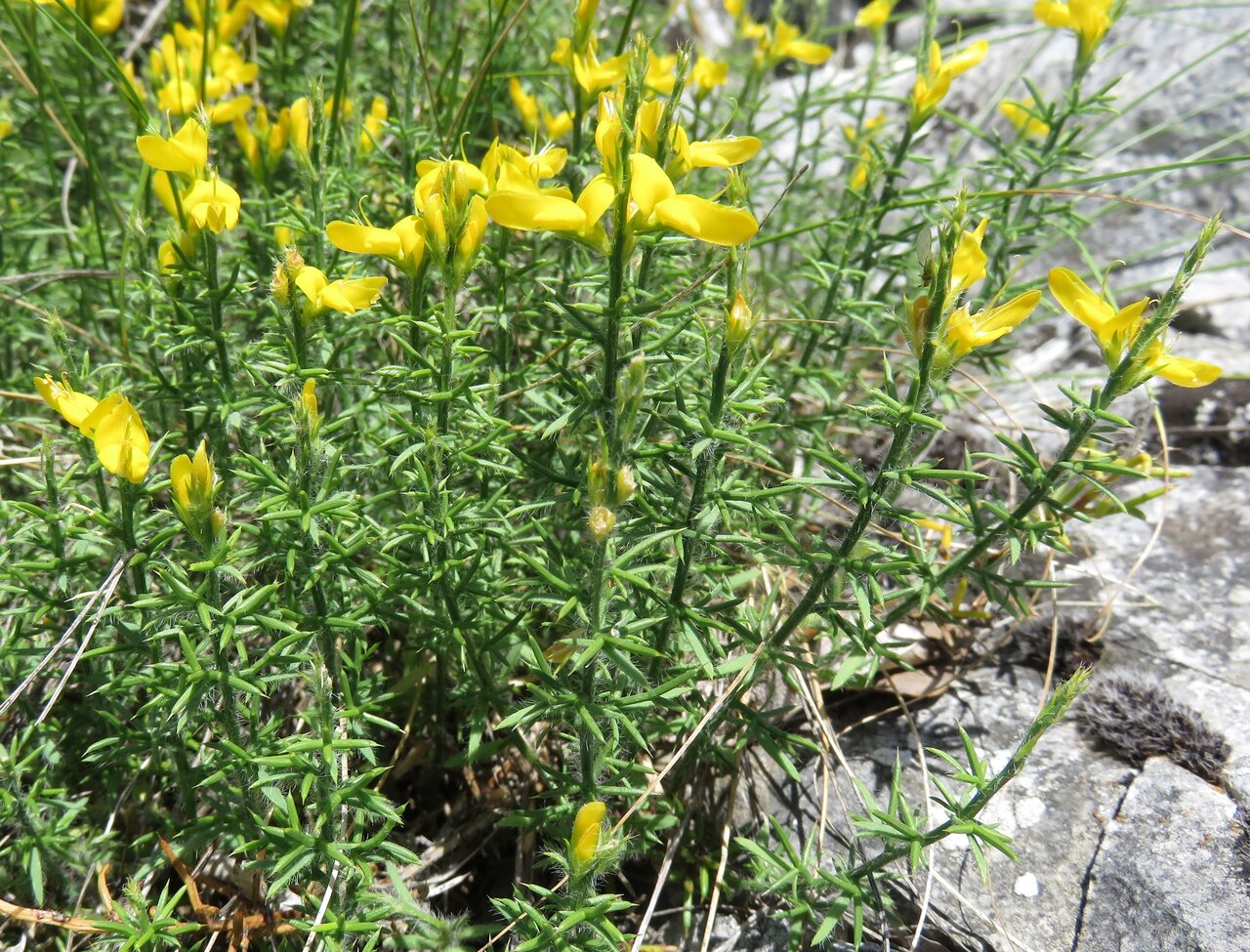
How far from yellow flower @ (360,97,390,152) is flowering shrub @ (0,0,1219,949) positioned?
13mm

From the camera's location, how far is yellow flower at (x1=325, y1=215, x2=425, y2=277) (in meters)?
1.84

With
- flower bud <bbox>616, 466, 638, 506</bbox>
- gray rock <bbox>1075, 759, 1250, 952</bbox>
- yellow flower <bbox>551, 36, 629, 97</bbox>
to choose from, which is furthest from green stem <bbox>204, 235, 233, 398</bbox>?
gray rock <bbox>1075, 759, 1250, 952</bbox>

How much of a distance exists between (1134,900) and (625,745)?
45.6 inches

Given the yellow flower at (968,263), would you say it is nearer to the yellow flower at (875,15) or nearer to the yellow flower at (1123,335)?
the yellow flower at (1123,335)

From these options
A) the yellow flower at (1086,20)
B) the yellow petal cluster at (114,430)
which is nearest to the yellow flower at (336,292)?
the yellow petal cluster at (114,430)

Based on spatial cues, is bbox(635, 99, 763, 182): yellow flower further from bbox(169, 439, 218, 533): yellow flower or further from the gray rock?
the gray rock

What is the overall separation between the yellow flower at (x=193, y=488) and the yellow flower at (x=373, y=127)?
1458 millimetres

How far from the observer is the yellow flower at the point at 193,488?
1718 mm

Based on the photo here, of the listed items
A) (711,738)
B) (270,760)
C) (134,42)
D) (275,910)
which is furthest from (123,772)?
(134,42)

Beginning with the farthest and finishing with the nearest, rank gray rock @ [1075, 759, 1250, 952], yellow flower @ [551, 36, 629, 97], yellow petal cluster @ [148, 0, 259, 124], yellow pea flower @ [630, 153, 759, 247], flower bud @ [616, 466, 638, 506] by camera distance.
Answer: yellow petal cluster @ [148, 0, 259, 124]
yellow flower @ [551, 36, 629, 97]
gray rock @ [1075, 759, 1250, 952]
flower bud @ [616, 466, 638, 506]
yellow pea flower @ [630, 153, 759, 247]

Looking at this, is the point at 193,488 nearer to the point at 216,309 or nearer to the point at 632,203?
the point at 216,309

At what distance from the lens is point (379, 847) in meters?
2.06

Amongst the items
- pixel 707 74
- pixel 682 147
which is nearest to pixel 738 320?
pixel 682 147

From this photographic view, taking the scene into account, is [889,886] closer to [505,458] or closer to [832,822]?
[832,822]
